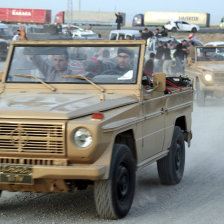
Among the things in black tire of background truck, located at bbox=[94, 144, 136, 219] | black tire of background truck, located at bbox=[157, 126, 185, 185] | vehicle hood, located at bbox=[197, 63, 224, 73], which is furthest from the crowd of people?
black tire of background truck, located at bbox=[94, 144, 136, 219]

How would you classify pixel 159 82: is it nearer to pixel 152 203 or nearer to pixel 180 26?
pixel 152 203

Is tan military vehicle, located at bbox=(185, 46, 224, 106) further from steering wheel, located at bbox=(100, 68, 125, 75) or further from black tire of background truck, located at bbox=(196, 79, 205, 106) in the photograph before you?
steering wheel, located at bbox=(100, 68, 125, 75)

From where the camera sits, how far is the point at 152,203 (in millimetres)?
6699

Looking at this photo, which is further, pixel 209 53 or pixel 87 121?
pixel 209 53

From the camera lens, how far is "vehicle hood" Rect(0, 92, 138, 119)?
550 cm

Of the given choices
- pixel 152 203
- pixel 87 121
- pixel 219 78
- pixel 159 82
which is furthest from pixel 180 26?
pixel 87 121

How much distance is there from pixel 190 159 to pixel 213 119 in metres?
4.93

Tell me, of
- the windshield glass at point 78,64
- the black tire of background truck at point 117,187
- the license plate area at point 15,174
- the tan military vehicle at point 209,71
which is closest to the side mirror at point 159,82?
the windshield glass at point 78,64

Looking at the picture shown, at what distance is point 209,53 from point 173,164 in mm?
9849

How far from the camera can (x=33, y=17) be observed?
236ft

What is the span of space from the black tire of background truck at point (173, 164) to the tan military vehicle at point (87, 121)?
1 centimetres

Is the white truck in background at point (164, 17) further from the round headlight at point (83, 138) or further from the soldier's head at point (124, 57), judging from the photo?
the round headlight at point (83, 138)

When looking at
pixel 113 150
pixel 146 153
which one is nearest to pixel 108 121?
pixel 113 150

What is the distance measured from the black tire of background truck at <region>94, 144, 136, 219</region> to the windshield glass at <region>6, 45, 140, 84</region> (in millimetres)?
1040
